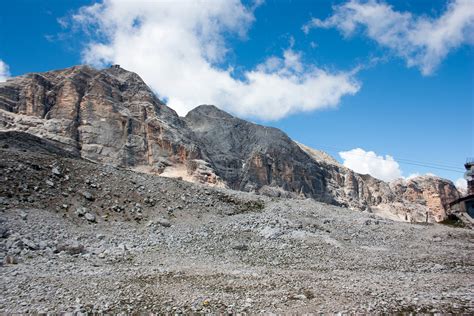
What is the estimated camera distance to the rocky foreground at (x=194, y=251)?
13203mm

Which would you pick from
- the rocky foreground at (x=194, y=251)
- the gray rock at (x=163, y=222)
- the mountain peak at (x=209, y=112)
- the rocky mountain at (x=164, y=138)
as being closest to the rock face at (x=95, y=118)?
the rocky mountain at (x=164, y=138)

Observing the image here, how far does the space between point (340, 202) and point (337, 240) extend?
118 metres

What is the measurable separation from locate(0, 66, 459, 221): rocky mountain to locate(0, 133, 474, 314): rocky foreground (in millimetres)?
65541

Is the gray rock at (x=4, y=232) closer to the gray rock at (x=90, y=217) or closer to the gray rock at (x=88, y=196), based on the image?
the gray rock at (x=90, y=217)

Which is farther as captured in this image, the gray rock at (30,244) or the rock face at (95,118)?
the rock face at (95,118)

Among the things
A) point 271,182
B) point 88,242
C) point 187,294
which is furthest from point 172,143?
point 187,294

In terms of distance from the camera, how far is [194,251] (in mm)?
21562

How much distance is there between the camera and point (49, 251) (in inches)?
742

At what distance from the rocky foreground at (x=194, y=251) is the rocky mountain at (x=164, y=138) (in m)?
65.5

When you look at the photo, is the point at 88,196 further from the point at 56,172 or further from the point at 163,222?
the point at 163,222

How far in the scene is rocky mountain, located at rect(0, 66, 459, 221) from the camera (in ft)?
328

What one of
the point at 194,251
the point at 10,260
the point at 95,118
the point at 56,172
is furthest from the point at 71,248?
the point at 95,118

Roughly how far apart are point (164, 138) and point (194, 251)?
8916cm

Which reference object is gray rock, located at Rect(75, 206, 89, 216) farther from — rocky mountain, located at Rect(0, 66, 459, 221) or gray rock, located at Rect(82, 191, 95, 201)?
rocky mountain, located at Rect(0, 66, 459, 221)
